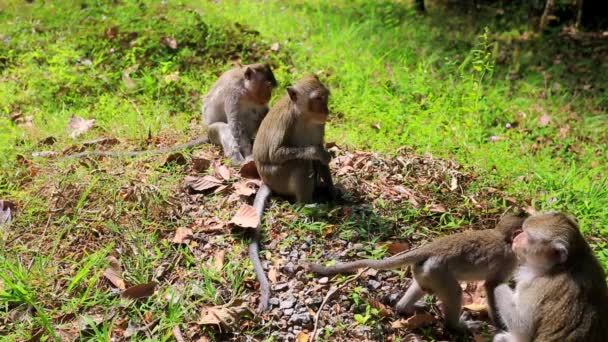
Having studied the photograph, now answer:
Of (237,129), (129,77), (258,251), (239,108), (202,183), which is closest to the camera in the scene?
(258,251)

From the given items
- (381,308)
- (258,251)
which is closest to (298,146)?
(258,251)

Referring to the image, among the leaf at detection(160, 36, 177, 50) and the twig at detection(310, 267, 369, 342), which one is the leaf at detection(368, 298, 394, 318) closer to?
the twig at detection(310, 267, 369, 342)

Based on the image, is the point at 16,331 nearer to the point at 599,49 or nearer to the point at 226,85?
the point at 226,85

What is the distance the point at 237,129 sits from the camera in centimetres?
584

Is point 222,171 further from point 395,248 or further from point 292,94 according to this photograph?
point 395,248

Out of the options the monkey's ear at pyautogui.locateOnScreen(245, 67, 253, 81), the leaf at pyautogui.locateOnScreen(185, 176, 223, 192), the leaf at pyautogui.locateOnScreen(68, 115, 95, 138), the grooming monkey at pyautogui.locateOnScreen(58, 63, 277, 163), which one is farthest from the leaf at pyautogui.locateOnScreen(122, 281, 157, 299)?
the leaf at pyautogui.locateOnScreen(68, 115, 95, 138)

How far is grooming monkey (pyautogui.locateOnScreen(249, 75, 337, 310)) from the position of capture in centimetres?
451

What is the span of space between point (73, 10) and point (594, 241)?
8.67 meters

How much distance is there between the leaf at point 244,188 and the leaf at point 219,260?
2.32 ft

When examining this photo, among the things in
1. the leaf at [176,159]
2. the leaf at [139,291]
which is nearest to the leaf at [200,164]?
the leaf at [176,159]

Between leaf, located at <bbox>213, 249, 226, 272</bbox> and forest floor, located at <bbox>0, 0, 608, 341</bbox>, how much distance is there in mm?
23

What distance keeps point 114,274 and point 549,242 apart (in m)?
2.80

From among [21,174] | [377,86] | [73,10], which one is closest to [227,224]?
[21,174]

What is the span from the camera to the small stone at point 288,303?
11.8 ft
